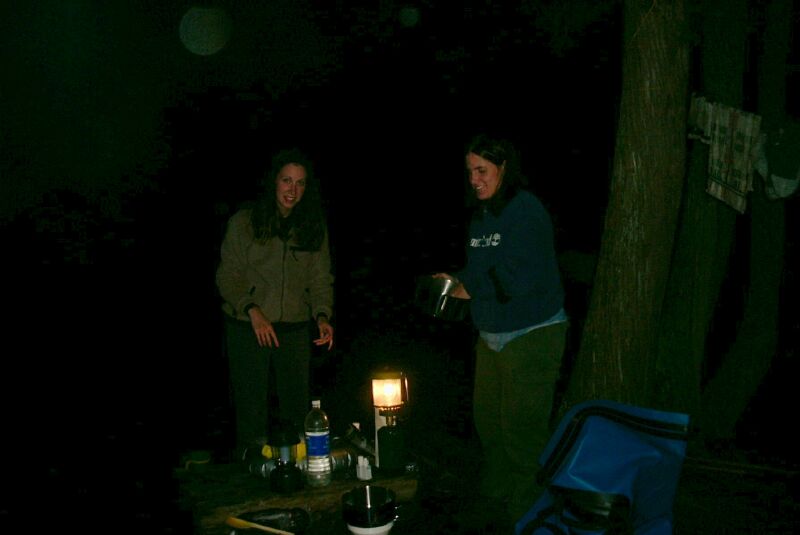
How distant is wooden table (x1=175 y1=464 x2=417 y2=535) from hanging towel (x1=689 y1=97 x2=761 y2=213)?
2.66 m

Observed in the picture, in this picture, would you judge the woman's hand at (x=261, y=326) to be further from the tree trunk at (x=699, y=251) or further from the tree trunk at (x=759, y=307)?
the tree trunk at (x=759, y=307)

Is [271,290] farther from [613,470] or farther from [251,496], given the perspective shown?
[613,470]

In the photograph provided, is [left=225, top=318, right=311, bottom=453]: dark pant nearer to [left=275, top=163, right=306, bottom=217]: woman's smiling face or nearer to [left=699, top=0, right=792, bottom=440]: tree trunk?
[left=275, top=163, right=306, bottom=217]: woman's smiling face

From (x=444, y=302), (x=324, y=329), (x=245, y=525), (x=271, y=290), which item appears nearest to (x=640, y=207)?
(x=444, y=302)

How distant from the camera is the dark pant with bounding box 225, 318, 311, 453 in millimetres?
3555

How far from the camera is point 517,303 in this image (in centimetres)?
298

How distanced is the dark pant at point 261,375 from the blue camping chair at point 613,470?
1.78m

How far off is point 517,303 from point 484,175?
1.87ft

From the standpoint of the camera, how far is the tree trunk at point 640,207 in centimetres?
357

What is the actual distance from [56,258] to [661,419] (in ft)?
22.2

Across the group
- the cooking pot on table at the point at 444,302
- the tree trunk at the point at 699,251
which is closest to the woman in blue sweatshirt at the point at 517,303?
the cooking pot on table at the point at 444,302

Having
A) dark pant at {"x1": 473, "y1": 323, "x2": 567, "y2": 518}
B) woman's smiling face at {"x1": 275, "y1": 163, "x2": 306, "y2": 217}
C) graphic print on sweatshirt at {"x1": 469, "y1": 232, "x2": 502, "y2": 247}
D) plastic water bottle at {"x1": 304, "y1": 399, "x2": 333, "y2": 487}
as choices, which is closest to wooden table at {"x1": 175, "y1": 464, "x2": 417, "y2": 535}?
plastic water bottle at {"x1": 304, "y1": 399, "x2": 333, "y2": 487}

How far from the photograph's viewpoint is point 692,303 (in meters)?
4.64

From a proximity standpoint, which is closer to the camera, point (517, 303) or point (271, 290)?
point (517, 303)
